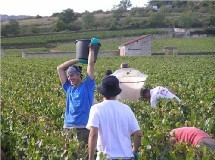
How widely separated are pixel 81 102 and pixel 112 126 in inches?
57.2

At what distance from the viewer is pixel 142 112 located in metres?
8.16

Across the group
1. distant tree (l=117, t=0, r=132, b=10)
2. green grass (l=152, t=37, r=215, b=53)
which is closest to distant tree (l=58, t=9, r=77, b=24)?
green grass (l=152, t=37, r=215, b=53)

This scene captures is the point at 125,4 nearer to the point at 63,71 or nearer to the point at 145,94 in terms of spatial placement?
the point at 145,94

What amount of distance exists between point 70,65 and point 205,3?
116 m

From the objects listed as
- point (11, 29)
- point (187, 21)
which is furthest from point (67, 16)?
point (187, 21)

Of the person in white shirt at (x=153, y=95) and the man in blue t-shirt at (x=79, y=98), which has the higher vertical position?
the man in blue t-shirt at (x=79, y=98)

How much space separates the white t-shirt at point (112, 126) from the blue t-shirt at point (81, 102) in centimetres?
136

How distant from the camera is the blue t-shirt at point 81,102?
6.14m

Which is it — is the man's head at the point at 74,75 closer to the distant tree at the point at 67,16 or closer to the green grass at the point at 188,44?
the green grass at the point at 188,44

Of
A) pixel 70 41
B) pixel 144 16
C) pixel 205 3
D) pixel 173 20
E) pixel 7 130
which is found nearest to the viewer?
pixel 7 130

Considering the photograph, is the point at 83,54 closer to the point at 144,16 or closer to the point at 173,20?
the point at 173,20

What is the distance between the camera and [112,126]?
4770mm

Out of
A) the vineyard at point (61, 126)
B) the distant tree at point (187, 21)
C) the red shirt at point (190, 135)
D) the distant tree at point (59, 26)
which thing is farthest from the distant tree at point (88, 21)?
the red shirt at point (190, 135)

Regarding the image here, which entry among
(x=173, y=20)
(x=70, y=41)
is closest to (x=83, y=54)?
(x=70, y=41)
